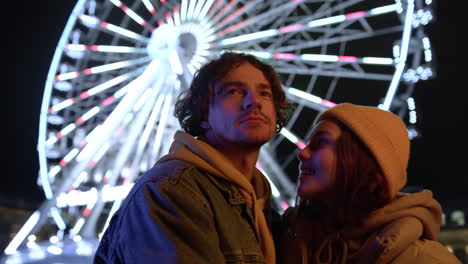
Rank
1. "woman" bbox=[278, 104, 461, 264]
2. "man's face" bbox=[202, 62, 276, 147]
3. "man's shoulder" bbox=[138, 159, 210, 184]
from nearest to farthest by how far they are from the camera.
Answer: "man's shoulder" bbox=[138, 159, 210, 184], "woman" bbox=[278, 104, 461, 264], "man's face" bbox=[202, 62, 276, 147]

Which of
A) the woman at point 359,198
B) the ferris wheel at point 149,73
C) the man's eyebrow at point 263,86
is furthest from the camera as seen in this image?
the ferris wheel at point 149,73

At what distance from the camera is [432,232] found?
191cm

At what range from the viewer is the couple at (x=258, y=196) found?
5.19 ft

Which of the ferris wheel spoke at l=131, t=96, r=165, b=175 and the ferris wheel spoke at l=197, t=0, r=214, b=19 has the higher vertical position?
the ferris wheel spoke at l=197, t=0, r=214, b=19

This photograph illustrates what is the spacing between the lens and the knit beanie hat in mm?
1977

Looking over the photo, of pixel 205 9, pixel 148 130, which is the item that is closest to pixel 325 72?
pixel 205 9

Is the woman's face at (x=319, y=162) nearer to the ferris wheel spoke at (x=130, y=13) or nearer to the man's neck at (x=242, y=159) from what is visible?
the man's neck at (x=242, y=159)

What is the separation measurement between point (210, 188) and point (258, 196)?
1.86 ft

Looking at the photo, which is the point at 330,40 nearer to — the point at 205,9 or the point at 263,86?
the point at 205,9

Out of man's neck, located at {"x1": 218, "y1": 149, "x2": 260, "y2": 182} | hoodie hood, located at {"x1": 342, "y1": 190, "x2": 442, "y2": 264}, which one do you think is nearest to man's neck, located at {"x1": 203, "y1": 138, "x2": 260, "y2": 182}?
man's neck, located at {"x1": 218, "y1": 149, "x2": 260, "y2": 182}

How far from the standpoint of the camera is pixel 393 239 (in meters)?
1.76

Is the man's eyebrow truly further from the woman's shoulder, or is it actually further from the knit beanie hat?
the woman's shoulder

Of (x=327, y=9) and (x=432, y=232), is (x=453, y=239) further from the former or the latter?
(x=432, y=232)

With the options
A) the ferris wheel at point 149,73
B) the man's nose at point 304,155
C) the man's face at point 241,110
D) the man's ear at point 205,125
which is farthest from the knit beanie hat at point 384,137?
the ferris wheel at point 149,73
